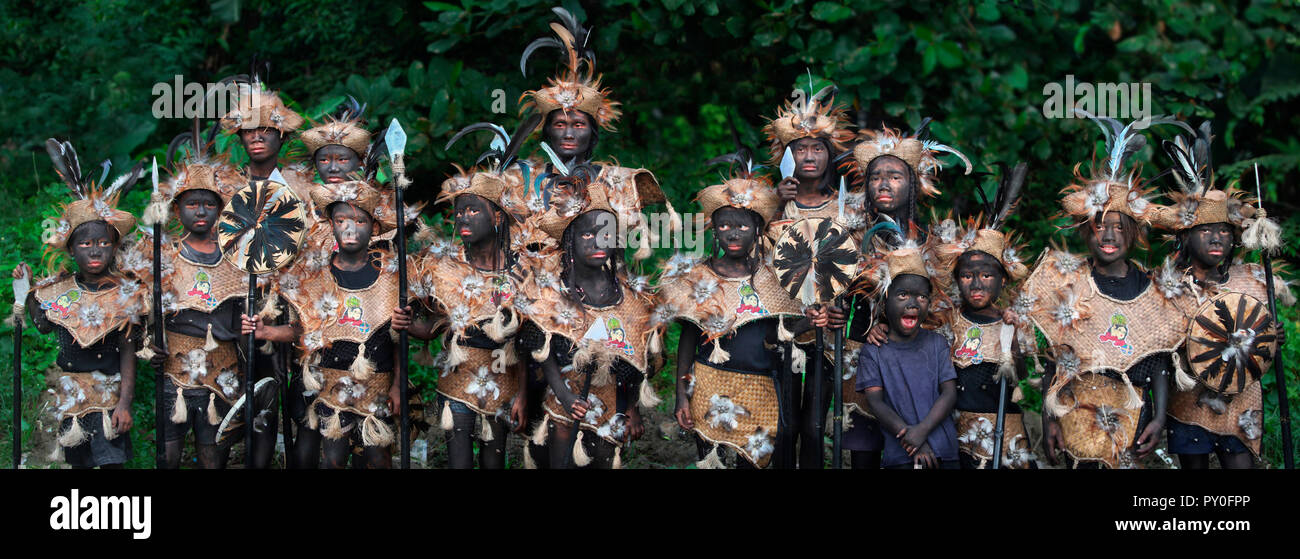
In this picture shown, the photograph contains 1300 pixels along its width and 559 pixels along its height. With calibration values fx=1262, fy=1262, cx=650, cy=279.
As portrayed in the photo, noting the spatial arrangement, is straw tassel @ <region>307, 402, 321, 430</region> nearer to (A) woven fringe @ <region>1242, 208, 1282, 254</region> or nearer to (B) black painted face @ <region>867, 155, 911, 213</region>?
(B) black painted face @ <region>867, 155, 911, 213</region>

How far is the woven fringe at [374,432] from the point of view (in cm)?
580

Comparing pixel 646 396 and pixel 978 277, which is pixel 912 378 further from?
pixel 646 396

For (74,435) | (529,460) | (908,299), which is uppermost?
(908,299)

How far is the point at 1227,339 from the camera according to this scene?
5.46 meters

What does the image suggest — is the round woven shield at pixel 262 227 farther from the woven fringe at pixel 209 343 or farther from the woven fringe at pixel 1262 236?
the woven fringe at pixel 1262 236

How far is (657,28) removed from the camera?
786 centimetres

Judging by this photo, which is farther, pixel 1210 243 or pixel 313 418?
pixel 313 418

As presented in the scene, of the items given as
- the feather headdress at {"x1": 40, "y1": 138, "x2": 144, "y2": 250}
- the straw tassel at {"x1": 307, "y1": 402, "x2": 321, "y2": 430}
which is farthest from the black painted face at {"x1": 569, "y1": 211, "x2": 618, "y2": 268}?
the feather headdress at {"x1": 40, "y1": 138, "x2": 144, "y2": 250}

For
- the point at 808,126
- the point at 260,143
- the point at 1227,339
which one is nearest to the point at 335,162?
the point at 260,143

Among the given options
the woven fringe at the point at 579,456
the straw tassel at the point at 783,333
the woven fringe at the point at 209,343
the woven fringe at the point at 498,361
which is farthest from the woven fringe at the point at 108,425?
the straw tassel at the point at 783,333

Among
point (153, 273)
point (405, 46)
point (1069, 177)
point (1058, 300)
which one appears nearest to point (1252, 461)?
point (1058, 300)

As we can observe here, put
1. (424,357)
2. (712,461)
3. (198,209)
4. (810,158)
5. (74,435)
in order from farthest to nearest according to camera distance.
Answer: (424,357) → (810,158) → (198,209) → (74,435) → (712,461)

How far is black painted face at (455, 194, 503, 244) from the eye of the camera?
565 centimetres

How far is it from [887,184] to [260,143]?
310 centimetres
